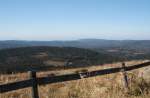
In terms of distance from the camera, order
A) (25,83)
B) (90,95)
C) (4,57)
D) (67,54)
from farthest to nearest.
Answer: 1. (67,54)
2. (4,57)
3. (90,95)
4. (25,83)

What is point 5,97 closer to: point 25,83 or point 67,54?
point 25,83

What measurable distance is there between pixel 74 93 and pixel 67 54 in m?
89.0

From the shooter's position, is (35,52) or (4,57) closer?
(4,57)

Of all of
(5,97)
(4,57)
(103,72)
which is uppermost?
(103,72)

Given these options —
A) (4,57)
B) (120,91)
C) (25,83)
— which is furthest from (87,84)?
(4,57)

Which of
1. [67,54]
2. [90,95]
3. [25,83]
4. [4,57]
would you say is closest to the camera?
[25,83]

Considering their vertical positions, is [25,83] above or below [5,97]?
above

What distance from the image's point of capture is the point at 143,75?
13719 millimetres

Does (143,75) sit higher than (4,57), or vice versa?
(143,75)

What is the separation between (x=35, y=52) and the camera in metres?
105

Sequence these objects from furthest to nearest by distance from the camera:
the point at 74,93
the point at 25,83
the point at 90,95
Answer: the point at 74,93 < the point at 90,95 < the point at 25,83

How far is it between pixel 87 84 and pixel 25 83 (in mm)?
5167

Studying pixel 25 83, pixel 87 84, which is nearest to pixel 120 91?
pixel 87 84

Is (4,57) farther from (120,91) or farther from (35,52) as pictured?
(120,91)
